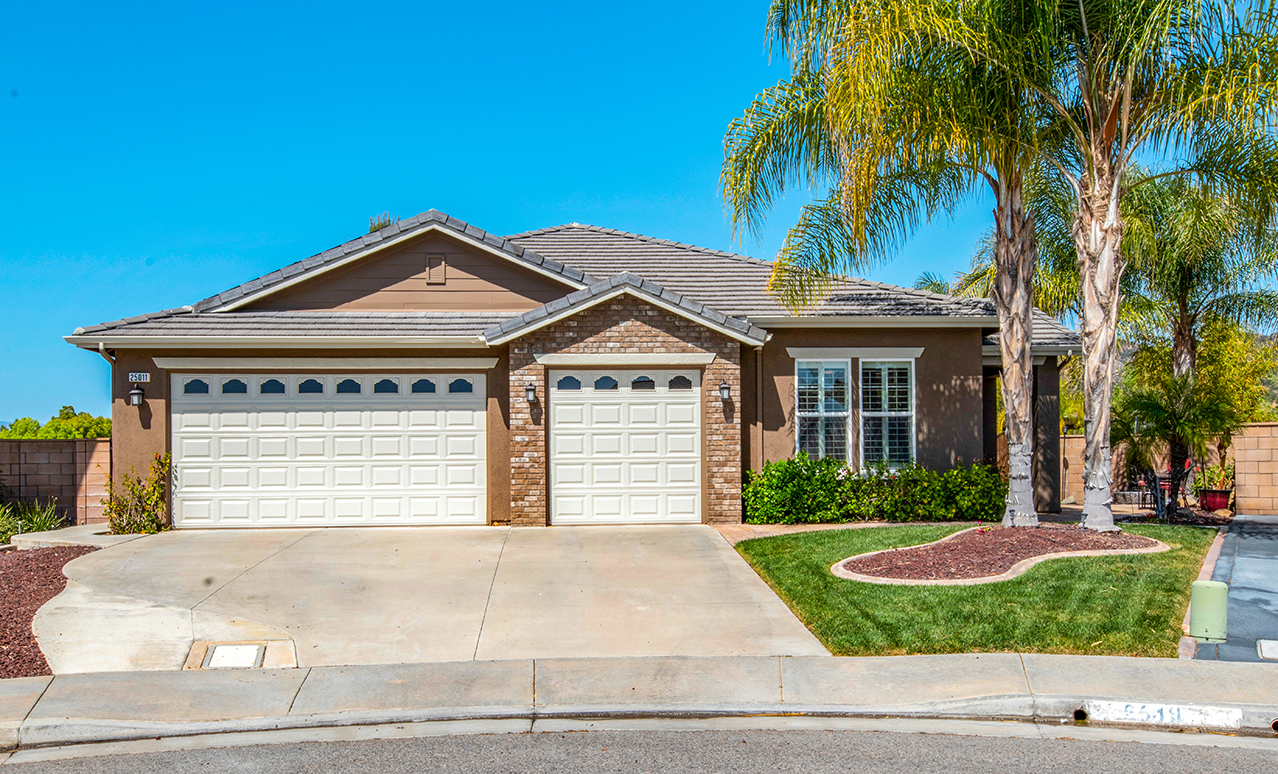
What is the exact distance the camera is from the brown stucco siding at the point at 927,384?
1377cm

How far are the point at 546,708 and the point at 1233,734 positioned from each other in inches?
168

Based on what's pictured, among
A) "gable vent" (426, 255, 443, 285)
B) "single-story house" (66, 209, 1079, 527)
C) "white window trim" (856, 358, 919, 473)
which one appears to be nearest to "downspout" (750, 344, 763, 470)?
"single-story house" (66, 209, 1079, 527)

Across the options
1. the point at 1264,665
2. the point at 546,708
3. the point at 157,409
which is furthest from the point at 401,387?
the point at 1264,665

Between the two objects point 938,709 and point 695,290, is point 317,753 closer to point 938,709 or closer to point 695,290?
point 938,709

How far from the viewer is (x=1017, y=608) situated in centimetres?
748

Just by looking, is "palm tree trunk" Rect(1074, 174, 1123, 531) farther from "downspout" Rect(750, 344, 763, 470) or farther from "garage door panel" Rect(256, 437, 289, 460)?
"garage door panel" Rect(256, 437, 289, 460)

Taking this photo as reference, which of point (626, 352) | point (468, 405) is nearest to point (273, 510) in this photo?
point (468, 405)

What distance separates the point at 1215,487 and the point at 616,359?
1305 cm

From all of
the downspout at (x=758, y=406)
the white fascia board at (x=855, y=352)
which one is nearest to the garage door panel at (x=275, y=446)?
the downspout at (x=758, y=406)

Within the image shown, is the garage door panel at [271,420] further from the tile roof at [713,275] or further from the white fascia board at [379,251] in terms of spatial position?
the tile roof at [713,275]

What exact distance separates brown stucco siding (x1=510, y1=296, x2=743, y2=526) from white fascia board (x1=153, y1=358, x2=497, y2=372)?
1.24 m

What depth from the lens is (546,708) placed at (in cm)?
589

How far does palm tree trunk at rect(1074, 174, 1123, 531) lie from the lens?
10133 millimetres

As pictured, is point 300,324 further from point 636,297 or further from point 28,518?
point 636,297
